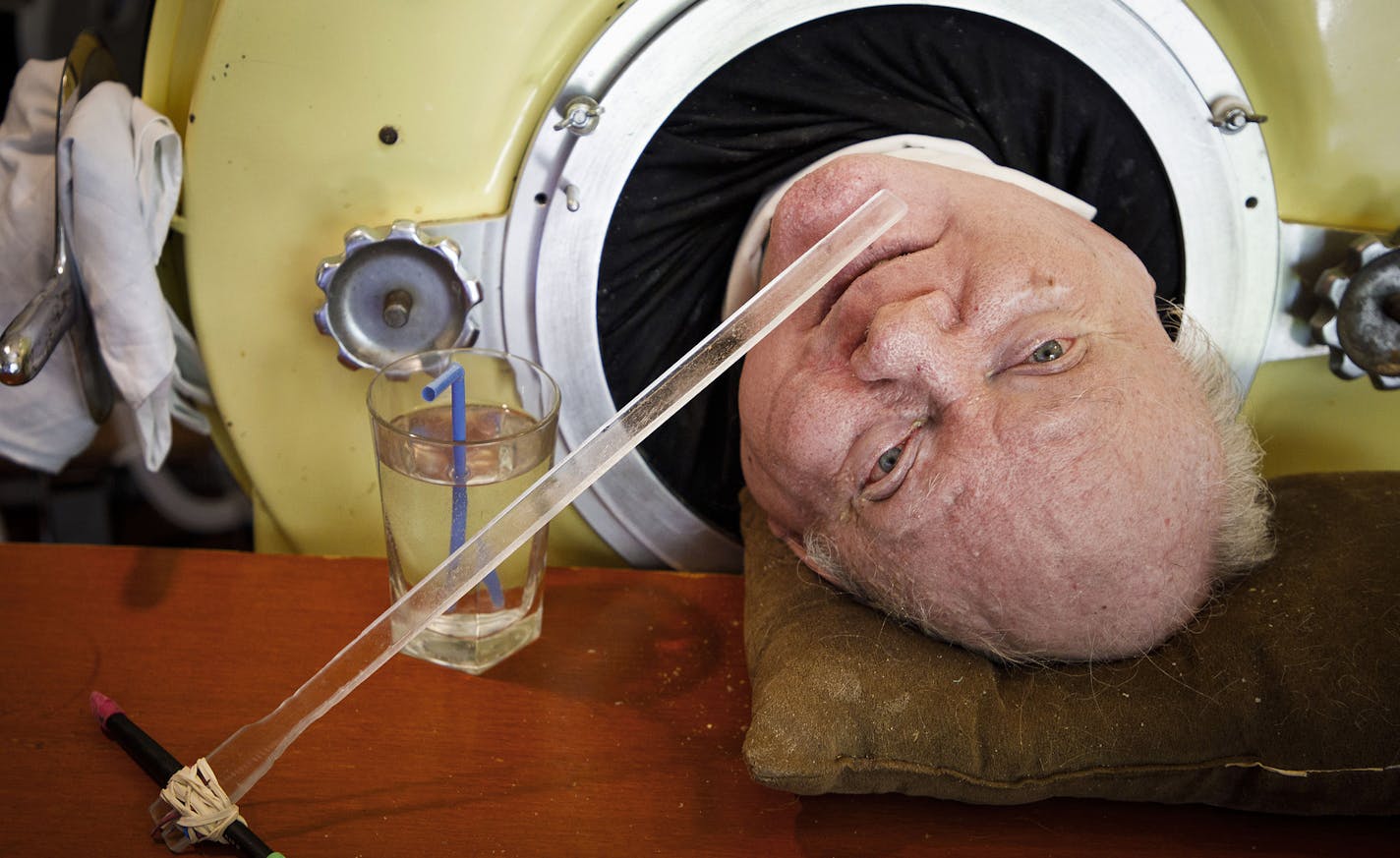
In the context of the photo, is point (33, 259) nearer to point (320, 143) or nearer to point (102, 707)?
point (320, 143)

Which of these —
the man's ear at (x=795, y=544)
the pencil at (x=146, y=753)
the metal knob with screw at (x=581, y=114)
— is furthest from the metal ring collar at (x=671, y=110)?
the pencil at (x=146, y=753)

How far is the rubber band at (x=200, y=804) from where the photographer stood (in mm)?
626

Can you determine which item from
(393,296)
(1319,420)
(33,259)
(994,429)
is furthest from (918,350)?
(33,259)

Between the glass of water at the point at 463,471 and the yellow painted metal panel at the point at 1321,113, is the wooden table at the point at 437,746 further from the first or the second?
the yellow painted metal panel at the point at 1321,113

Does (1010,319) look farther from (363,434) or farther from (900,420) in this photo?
(363,434)

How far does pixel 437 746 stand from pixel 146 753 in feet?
0.55

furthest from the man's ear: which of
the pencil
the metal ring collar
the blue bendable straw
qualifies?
the pencil

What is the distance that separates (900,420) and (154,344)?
0.53m

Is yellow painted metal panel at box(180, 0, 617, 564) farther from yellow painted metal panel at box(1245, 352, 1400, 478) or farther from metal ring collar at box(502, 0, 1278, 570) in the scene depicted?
yellow painted metal panel at box(1245, 352, 1400, 478)

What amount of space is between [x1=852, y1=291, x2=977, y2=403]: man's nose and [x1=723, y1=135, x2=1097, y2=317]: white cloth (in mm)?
177

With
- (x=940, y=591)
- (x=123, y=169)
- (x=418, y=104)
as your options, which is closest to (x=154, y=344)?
(x=123, y=169)

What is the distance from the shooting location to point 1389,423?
975mm

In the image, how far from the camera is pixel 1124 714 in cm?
71

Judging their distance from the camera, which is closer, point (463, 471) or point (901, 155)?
point (463, 471)
